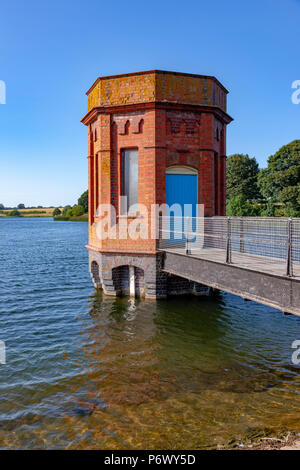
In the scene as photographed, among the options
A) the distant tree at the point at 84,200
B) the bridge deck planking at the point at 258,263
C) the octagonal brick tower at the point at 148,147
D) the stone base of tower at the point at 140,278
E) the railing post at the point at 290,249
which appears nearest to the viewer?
the railing post at the point at 290,249

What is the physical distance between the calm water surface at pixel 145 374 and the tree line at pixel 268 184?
32.9m

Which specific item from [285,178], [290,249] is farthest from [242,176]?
[290,249]

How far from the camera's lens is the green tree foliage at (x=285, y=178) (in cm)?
4384

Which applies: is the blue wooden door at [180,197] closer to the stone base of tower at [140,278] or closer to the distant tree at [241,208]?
the stone base of tower at [140,278]

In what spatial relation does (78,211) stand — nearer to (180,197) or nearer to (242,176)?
(242,176)

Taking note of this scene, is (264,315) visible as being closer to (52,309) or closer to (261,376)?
(261,376)

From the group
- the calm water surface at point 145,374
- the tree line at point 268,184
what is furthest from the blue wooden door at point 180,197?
the tree line at point 268,184

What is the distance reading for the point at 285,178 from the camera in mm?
45188

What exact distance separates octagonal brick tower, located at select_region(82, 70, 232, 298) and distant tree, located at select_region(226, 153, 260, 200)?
143 ft

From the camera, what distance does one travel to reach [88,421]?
21.2 ft

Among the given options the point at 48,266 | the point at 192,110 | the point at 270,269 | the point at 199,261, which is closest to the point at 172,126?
the point at 192,110

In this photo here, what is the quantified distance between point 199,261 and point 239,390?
12.7ft

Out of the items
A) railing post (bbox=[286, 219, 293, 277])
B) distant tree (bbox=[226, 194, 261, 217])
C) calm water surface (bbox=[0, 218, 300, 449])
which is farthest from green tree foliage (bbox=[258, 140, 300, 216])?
railing post (bbox=[286, 219, 293, 277])

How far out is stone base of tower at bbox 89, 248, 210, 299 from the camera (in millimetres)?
13297
